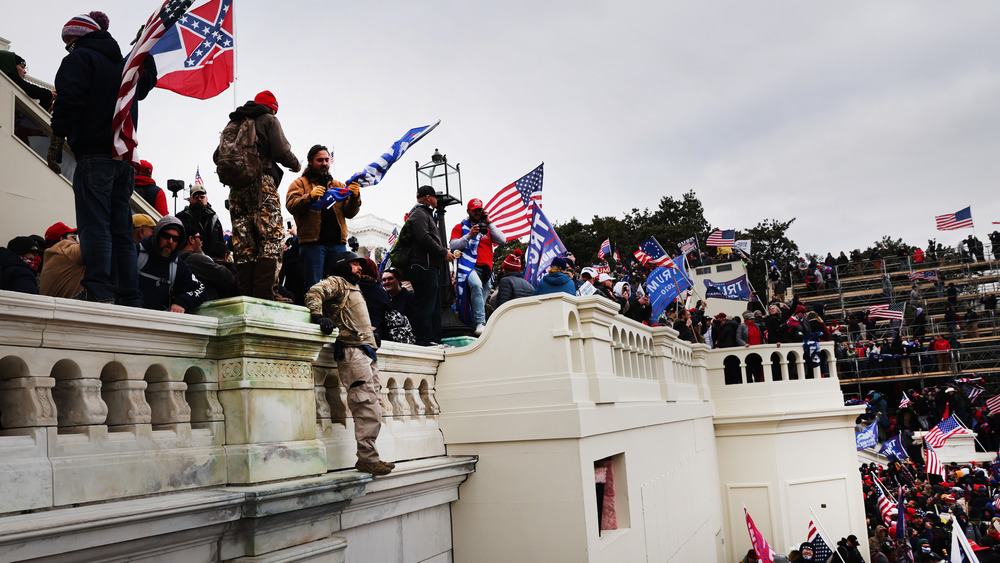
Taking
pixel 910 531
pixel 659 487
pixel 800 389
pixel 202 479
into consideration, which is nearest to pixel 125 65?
pixel 202 479

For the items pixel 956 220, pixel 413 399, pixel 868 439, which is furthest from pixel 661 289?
pixel 956 220

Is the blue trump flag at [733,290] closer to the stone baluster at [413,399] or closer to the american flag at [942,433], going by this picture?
the american flag at [942,433]

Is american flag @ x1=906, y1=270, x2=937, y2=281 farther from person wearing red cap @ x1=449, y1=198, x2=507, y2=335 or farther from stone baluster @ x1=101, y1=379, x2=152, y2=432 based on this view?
stone baluster @ x1=101, y1=379, x2=152, y2=432

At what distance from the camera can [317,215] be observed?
6.91 metres

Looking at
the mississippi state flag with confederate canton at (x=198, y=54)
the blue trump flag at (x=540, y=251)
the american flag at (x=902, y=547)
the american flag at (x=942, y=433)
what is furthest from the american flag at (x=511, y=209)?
the american flag at (x=942, y=433)

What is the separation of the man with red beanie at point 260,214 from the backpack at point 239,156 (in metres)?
0.05

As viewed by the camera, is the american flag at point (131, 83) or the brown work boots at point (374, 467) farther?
the brown work boots at point (374, 467)

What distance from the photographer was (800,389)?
1753 cm

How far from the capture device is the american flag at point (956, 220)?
4125 cm

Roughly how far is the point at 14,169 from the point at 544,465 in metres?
7.95

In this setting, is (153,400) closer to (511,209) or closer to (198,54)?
(198,54)

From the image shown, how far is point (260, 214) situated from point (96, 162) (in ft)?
3.69

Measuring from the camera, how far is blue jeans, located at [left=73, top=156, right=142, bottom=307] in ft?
15.7

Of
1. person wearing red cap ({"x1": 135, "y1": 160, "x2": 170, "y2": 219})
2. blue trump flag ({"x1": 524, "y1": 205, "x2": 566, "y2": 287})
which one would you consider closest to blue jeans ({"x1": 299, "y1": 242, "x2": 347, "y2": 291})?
person wearing red cap ({"x1": 135, "y1": 160, "x2": 170, "y2": 219})
